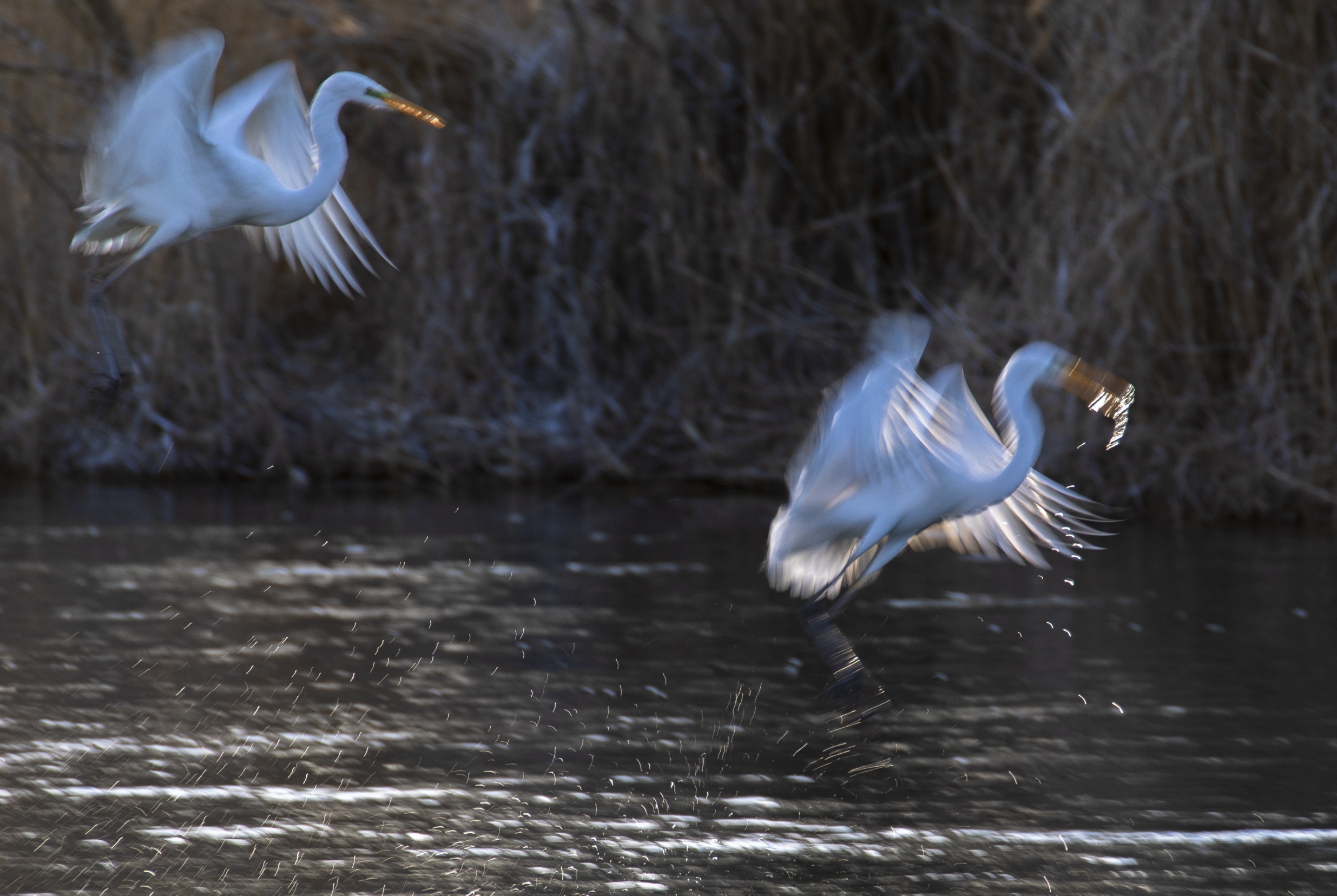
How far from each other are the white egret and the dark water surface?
135 centimetres

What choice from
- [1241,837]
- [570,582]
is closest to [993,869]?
[1241,837]

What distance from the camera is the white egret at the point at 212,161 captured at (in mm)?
5125

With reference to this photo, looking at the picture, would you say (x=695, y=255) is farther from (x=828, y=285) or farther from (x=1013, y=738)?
(x=1013, y=738)

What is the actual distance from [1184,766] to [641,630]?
2.34 metres

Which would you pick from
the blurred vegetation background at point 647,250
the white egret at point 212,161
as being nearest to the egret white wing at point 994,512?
the white egret at point 212,161

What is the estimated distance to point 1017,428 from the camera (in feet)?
16.3

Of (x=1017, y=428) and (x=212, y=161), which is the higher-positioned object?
(x=212, y=161)

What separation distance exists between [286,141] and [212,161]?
26.8 inches

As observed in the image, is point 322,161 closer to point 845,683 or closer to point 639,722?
point 639,722

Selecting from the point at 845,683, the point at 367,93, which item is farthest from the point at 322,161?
the point at 845,683

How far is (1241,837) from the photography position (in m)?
3.98

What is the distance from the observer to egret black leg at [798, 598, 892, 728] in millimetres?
5160

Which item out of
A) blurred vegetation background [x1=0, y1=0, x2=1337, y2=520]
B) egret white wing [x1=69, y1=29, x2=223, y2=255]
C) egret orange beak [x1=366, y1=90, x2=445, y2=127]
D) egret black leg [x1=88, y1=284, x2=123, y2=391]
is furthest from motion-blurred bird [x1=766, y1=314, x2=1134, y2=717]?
blurred vegetation background [x1=0, y1=0, x2=1337, y2=520]

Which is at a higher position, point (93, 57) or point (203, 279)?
point (93, 57)
